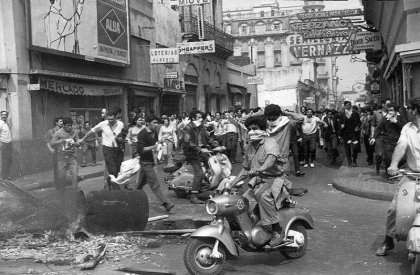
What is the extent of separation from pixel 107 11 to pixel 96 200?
15.1m

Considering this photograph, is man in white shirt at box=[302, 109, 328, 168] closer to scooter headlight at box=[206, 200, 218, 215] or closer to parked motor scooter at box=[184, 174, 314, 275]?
parked motor scooter at box=[184, 174, 314, 275]

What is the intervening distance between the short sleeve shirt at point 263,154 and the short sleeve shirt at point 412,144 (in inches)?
51.6

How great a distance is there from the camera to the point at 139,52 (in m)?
24.1

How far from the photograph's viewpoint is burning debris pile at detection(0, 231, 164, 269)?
5.77m

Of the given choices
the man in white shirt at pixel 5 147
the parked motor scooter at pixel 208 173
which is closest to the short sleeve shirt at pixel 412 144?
the parked motor scooter at pixel 208 173

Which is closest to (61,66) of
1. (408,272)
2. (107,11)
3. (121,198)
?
(107,11)

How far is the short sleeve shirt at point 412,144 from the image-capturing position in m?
5.22

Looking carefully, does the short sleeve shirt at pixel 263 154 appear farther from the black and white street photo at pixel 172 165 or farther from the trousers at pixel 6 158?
the trousers at pixel 6 158

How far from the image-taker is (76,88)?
17969 mm

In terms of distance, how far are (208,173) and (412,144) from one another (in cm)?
566

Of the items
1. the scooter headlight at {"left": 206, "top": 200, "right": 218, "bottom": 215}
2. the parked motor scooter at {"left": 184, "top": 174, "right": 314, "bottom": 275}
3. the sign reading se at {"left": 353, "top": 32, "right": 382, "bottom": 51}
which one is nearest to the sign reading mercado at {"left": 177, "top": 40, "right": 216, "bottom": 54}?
the sign reading se at {"left": 353, "top": 32, "right": 382, "bottom": 51}

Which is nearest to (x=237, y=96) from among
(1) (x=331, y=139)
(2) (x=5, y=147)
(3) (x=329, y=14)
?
(3) (x=329, y=14)

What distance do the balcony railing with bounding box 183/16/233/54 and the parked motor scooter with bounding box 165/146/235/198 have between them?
2089 cm

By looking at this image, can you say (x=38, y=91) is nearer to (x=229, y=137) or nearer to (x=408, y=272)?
(x=229, y=137)
